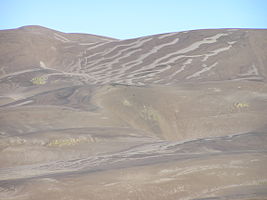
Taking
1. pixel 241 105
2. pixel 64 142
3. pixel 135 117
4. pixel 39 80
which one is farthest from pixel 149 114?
pixel 39 80

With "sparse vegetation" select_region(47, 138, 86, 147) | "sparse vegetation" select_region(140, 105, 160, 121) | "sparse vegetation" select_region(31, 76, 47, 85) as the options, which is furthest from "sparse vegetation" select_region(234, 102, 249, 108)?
"sparse vegetation" select_region(31, 76, 47, 85)

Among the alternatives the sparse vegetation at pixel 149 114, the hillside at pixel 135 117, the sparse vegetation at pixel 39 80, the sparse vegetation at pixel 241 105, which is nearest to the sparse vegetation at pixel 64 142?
the hillside at pixel 135 117

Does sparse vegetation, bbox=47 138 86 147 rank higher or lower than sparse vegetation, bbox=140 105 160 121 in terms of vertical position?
lower

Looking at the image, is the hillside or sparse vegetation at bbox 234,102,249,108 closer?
the hillside

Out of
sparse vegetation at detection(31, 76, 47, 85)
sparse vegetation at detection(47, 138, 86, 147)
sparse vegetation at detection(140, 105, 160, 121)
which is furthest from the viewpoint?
sparse vegetation at detection(31, 76, 47, 85)

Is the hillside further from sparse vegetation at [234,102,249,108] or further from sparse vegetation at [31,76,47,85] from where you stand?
sparse vegetation at [31,76,47,85]

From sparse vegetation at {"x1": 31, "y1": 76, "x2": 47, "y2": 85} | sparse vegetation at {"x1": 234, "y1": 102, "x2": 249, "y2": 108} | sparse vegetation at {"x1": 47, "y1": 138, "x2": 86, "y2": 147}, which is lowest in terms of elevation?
sparse vegetation at {"x1": 47, "y1": 138, "x2": 86, "y2": 147}

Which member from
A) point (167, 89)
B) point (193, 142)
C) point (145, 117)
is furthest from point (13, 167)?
point (167, 89)

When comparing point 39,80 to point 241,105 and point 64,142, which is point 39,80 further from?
point 64,142

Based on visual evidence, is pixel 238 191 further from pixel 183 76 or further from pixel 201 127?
pixel 183 76

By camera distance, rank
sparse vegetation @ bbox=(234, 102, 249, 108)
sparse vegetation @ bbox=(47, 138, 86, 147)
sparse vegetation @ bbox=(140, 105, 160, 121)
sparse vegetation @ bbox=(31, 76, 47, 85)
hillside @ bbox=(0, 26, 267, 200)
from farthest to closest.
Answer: sparse vegetation @ bbox=(31, 76, 47, 85) < sparse vegetation @ bbox=(234, 102, 249, 108) < sparse vegetation @ bbox=(140, 105, 160, 121) < sparse vegetation @ bbox=(47, 138, 86, 147) < hillside @ bbox=(0, 26, 267, 200)

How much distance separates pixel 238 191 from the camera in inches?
314

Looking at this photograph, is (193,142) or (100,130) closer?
(193,142)

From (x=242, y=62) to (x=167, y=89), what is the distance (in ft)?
30.5
